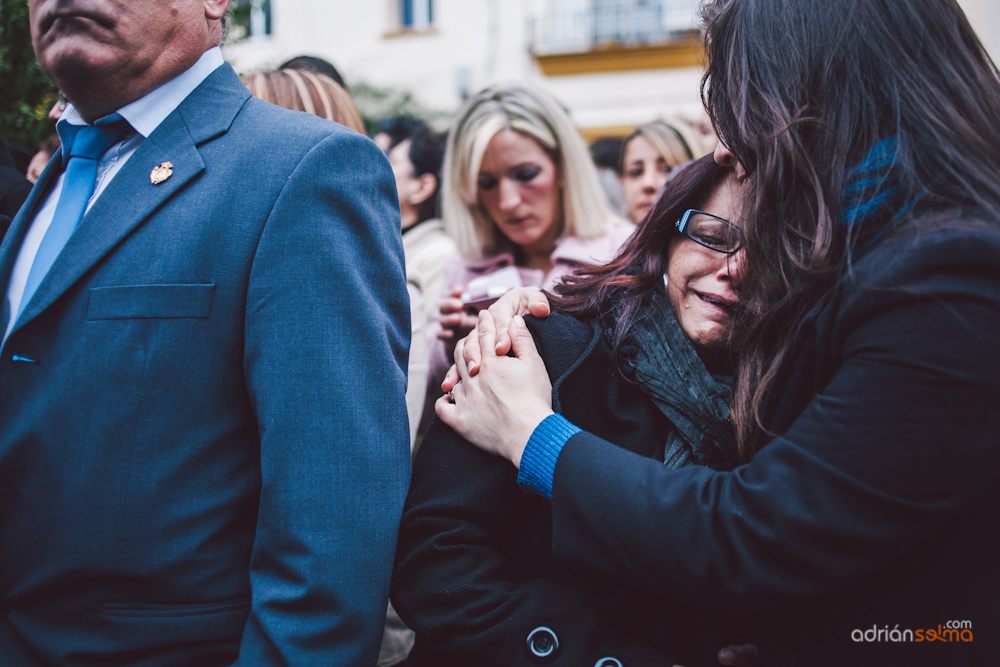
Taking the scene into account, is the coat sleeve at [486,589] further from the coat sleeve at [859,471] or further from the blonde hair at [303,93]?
the blonde hair at [303,93]

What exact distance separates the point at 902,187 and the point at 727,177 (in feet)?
1.55

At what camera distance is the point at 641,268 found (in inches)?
67.9

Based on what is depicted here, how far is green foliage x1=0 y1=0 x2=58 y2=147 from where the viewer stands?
104 inches

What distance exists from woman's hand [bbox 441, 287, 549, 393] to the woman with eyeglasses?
0.04 metres

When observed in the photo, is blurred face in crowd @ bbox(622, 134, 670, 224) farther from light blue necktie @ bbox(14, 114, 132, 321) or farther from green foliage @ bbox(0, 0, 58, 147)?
light blue necktie @ bbox(14, 114, 132, 321)

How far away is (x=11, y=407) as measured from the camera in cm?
125

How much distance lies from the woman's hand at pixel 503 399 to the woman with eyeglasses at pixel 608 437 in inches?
1.9

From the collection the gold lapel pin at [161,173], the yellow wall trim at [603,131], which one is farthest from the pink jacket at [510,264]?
the yellow wall trim at [603,131]

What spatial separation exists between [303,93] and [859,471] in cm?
211

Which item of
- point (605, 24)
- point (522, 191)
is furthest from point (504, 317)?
point (605, 24)

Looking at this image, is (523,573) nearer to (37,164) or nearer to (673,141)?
(37,164)

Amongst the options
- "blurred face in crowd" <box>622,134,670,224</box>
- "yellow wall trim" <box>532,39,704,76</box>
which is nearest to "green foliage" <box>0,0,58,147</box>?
"blurred face in crowd" <box>622,134,670,224</box>

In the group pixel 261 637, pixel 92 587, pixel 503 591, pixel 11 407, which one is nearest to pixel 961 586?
pixel 503 591

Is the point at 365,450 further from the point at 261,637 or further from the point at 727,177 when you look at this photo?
the point at 727,177
